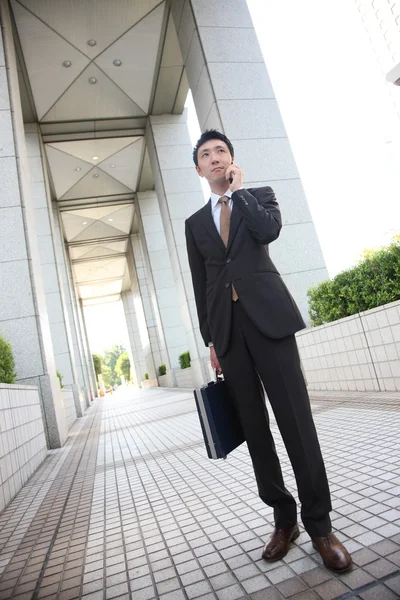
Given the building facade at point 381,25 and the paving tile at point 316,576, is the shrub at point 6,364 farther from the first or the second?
the building facade at point 381,25

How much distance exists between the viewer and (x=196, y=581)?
1.76 metres

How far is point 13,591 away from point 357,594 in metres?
1.54

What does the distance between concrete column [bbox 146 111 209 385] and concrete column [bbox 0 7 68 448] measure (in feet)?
19.7

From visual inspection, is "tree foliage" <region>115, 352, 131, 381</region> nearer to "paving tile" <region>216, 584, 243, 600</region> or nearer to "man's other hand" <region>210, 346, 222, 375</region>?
"man's other hand" <region>210, 346, 222, 375</region>

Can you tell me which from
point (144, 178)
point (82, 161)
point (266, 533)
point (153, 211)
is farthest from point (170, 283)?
point (266, 533)

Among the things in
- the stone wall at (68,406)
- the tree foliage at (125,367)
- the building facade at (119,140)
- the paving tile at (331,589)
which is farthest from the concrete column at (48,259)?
the tree foliage at (125,367)

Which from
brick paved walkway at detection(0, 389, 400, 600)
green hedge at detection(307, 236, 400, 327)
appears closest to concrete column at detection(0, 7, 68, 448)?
brick paved walkway at detection(0, 389, 400, 600)

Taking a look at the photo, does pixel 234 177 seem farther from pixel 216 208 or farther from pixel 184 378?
pixel 184 378

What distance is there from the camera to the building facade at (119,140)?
6699 mm

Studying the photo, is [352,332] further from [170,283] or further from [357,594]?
[170,283]

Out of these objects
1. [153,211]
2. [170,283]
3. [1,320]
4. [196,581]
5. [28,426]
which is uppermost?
[153,211]

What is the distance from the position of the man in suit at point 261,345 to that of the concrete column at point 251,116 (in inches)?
222

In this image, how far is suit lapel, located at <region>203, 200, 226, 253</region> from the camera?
76.7 inches

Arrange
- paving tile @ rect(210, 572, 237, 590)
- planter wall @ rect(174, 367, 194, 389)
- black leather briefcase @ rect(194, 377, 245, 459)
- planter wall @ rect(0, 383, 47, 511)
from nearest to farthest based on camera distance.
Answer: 1. paving tile @ rect(210, 572, 237, 590)
2. black leather briefcase @ rect(194, 377, 245, 459)
3. planter wall @ rect(0, 383, 47, 511)
4. planter wall @ rect(174, 367, 194, 389)
